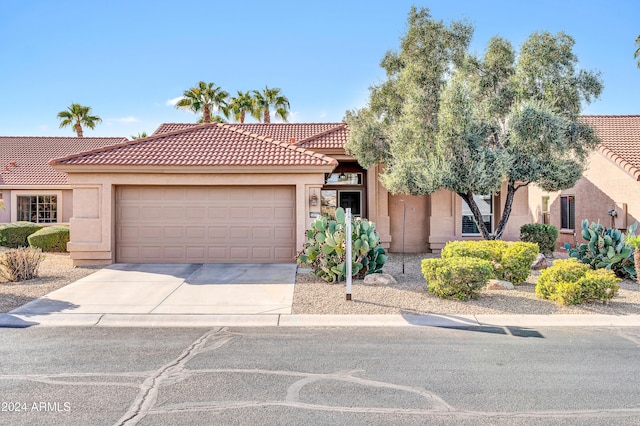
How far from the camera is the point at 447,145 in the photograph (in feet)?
42.6

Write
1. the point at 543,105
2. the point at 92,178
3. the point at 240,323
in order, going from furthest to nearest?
1. the point at 92,178
2. the point at 543,105
3. the point at 240,323

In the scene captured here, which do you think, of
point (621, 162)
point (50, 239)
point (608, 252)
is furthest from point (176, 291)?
point (621, 162)

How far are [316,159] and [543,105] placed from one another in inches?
249

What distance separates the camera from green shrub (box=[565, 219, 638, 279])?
11008mm

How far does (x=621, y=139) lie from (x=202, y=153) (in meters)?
16.7

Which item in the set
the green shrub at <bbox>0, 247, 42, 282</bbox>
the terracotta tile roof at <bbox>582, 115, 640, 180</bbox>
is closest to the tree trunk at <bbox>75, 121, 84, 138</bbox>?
the green shrub at <bbox>0, 247, 42, 282</bbox>

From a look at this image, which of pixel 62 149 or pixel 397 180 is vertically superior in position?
pixel 62 149

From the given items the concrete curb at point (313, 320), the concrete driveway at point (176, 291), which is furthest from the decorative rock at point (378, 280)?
the concrete curb at point (313, 320)

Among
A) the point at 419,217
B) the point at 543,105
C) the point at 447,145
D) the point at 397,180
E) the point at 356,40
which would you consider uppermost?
the point at 356,40

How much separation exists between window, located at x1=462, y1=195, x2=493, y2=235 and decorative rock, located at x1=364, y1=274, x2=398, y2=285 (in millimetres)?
7593

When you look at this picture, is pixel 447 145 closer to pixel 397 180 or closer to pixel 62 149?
pixel 397 180

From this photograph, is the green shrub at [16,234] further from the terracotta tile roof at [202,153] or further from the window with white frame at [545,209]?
the window with white frame at [545,209]

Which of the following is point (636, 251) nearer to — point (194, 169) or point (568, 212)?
point (568, 212)

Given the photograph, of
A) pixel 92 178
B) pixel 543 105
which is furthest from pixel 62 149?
pixel 543 105
